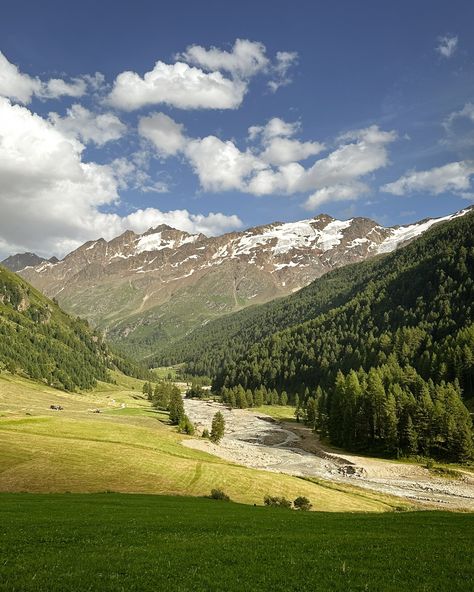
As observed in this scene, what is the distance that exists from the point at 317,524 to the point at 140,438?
7770 cm

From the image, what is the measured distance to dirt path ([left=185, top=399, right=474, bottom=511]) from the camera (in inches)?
3142

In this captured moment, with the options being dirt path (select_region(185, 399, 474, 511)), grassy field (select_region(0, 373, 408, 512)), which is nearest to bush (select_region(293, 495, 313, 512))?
grassy field (select_region(0, 373, 408, 512))

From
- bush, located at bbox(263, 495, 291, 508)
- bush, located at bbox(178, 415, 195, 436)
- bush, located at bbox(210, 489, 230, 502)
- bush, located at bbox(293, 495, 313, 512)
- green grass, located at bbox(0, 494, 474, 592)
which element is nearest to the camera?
green grass, located at bbox(0, 494, 474, 592)

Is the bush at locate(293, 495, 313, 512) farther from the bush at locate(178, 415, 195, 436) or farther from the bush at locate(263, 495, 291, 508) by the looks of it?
the bush at locate(178, 415, 195, 436)

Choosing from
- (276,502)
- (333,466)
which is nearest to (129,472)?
(276,502)

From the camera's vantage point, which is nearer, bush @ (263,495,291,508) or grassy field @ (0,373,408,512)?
bush @ (263,495,291,508)

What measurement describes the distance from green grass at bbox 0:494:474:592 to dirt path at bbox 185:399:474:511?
48.9 metres

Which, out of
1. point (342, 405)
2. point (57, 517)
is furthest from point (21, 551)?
point (342, 405)

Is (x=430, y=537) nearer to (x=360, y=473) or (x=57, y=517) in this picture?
A: (x=57, y=517)

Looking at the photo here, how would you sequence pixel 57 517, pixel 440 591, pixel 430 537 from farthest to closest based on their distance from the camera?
pixel 57 517 < pixel 430 537 < pixel 440 591

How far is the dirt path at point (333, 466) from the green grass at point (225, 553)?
48.9 m

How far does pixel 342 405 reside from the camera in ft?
430

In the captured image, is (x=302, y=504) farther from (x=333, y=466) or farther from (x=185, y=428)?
(x=185, y=428)

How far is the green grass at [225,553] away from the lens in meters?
18.2
